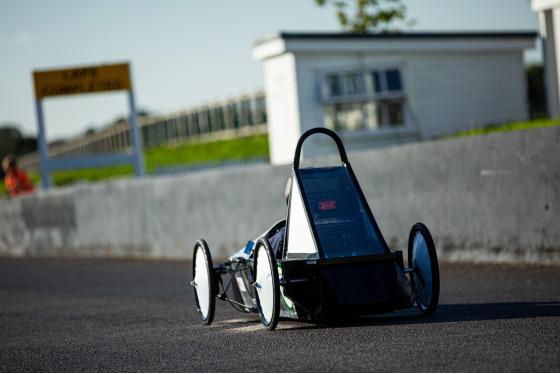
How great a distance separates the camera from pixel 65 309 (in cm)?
1122

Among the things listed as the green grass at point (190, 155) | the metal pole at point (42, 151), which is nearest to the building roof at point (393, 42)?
the metal pole at point (42, 151)

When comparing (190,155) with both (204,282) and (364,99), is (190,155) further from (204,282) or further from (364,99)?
(204,282)

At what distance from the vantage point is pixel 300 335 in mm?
7461

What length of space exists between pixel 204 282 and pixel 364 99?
15408 millimetres

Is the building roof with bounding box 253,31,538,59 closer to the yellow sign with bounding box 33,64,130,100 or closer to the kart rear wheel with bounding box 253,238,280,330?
the yellow sign with bounding box 33,64,130,100

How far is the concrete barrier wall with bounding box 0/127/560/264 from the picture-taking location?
1132cm

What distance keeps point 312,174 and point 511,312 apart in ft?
6.77

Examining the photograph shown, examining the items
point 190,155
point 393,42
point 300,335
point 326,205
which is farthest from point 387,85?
point 190,155

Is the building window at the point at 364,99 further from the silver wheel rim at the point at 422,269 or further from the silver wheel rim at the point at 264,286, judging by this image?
the silver wheel rim at the point at 264,286

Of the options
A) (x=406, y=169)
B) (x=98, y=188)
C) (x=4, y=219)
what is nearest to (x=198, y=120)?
(x=4, y=219)

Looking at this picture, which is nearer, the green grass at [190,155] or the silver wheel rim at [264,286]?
the silver wheel rim at [264,286]

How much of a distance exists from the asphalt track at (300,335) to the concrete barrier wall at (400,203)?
0.49 metres

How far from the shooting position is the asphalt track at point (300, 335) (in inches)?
238

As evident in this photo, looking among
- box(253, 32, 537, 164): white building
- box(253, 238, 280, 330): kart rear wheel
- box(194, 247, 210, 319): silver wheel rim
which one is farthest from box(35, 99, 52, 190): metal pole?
box(253, 238, 280, 330): kart rear wheel
